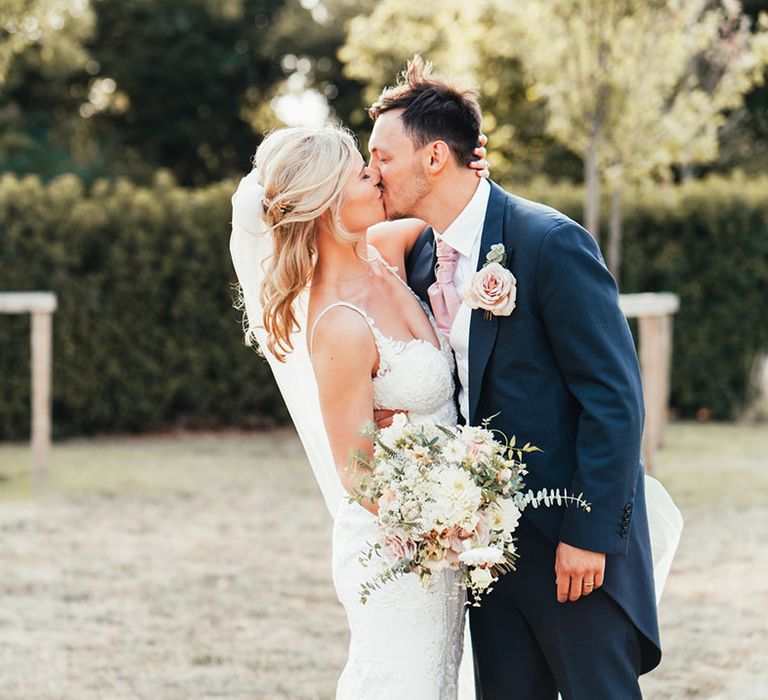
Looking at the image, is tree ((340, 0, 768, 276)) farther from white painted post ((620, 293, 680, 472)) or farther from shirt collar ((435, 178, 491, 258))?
shirt collar ((435, 178, 491, 258))

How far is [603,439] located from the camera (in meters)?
2.94

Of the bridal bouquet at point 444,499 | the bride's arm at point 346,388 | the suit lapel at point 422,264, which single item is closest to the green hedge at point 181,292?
the suit lapel at point 422,264

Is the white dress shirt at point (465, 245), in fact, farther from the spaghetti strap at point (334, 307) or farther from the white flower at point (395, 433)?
the white flower at point (395, 433)

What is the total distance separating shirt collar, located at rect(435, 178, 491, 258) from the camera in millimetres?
3252

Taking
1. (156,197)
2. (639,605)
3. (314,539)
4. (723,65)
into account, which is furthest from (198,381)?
(639,605)

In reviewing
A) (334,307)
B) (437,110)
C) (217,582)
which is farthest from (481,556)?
(217,582)

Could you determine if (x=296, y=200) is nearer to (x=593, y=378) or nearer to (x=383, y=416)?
(x=383, y=416)

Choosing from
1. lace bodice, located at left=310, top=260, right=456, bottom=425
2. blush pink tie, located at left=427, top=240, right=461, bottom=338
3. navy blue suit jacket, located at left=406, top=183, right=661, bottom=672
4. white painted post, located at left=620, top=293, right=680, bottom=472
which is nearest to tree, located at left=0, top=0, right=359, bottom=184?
white painted post, located at left=620, top=293, right=680, bottom=472

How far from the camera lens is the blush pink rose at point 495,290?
296 cm

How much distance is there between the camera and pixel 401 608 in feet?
10.6

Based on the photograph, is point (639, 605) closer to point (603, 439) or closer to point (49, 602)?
point (603, 439)

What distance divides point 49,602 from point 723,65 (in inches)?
478

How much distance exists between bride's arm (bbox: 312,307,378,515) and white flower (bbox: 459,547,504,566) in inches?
16.6

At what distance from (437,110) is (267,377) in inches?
355
